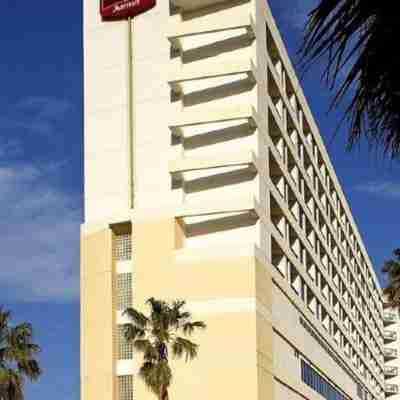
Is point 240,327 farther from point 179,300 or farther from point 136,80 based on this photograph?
point 136,80

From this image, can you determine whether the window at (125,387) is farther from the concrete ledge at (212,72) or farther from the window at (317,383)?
the concrete ledge at (212,72)

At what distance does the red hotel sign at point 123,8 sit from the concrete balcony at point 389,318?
333ft

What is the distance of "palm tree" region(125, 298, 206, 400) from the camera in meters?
61.0

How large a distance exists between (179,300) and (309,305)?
88.8ft

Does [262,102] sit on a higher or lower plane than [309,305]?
higher

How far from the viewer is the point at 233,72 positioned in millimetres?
72688

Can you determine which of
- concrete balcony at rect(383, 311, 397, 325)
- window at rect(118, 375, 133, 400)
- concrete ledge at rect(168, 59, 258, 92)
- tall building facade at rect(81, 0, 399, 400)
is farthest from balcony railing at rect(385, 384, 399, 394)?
concrete ledge at rect(168, 59, 258, 92)

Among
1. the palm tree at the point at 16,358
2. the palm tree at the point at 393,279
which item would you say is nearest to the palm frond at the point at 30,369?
the palm tree at the point at 16,358

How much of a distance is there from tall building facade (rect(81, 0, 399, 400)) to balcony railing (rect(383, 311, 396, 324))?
287ft

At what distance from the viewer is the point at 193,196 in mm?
74500

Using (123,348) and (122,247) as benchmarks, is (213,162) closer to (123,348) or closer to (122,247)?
(122,247)

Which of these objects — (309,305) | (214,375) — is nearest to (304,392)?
(309,305)

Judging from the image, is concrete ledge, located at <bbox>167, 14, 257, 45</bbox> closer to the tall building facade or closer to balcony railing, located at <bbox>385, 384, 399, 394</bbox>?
the tall building facade

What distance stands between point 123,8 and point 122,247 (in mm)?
17658
